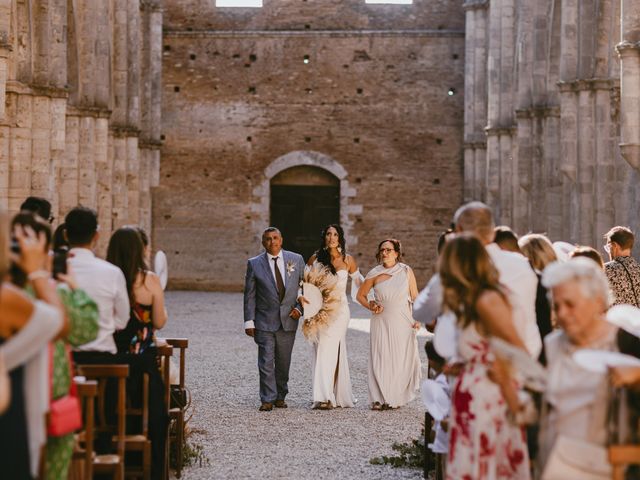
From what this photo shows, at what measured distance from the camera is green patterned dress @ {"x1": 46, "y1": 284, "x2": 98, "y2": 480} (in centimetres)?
448

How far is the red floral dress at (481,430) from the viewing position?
4.50 metres

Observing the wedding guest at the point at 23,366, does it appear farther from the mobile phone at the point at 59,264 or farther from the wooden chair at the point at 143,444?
the wooden chair at the point at 143,444

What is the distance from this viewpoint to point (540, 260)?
6234mm

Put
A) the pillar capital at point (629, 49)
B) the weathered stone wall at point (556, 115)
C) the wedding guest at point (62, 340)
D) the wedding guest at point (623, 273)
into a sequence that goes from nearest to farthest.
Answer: the wedding guest at point (62, 340), the wedding guest at point (623, 273), the pillar capital at point (629, 49), the weathered stone wall at point (556, 115)

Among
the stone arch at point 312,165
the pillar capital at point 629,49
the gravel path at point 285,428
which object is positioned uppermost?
the pillar capital at point 629,49

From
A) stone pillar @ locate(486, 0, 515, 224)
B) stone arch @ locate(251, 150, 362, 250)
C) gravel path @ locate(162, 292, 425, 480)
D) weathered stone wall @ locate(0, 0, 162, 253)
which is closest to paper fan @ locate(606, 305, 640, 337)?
gravel path @ locate(162, 292, 425, 480)

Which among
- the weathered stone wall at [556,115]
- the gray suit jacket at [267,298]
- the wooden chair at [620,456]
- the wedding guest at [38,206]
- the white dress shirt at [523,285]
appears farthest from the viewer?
the weathered stone wall at [556,115]

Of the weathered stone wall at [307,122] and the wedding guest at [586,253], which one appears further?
the weathered stone wall at [307,122]

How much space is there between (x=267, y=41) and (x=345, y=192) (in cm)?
452

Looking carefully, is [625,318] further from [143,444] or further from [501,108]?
[501,108]

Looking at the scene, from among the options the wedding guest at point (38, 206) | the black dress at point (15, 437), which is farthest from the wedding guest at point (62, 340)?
the wedding guest at point (38, 206)

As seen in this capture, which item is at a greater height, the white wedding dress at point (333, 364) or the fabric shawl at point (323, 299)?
the fabric shawl at point (323, 299)

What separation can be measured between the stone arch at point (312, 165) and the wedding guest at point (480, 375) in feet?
83.5

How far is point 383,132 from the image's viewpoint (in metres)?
30.2
